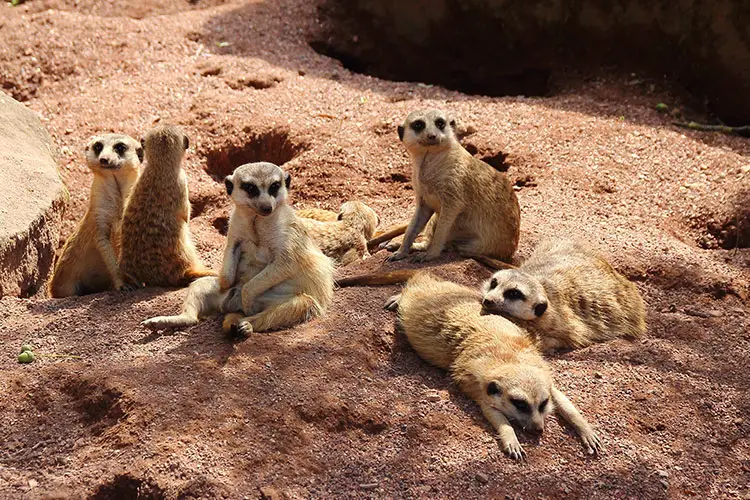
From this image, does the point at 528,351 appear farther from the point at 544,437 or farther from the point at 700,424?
the point at 700,424

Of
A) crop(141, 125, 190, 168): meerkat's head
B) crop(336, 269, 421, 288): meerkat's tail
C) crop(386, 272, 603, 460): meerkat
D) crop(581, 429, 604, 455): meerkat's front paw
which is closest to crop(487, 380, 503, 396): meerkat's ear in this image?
crop(386, 272, 603, 460): meerkat

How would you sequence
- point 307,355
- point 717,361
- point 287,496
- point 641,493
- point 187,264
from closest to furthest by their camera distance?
point 287,496 → point 641,493 → point 307,355 → point 717,361 → point 187,264

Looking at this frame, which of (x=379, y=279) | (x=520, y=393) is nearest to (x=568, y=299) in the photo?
(x=379, y=279)

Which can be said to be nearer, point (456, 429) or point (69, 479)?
point (69, 479)

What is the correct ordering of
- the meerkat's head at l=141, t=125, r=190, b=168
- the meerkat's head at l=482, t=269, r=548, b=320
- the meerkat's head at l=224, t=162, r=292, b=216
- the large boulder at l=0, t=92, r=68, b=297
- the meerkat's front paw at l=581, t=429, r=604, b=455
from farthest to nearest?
the large boulder at l=0, t=92, r=68, b=297 < the meerkat's head at l=141, t=125, r=190, b=168 < the meerkat's head at l=482, t=269, r=548, b=320 < the meerkat's head at l=224, t=162, r=292, b=216 < the meerkat's front paw at l=581, t=429, r=604, b=455

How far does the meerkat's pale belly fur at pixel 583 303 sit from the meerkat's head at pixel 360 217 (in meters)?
1.09

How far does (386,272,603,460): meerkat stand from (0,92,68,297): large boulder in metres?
2.29

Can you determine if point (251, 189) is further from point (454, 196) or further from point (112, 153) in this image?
point (454, 196)

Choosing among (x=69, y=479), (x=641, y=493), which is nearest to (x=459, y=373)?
(x=641, y=493)

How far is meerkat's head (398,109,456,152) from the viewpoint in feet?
17.7

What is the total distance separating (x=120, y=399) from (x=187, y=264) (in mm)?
1432

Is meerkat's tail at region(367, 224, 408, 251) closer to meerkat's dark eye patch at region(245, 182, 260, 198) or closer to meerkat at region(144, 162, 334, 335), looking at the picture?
meerkat at region(144, 162, 334, 335)

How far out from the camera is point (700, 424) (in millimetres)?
4137

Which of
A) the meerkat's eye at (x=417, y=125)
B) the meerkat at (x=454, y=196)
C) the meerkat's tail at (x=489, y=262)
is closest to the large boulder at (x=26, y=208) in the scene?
the meerkat at (x=454, y=196)
